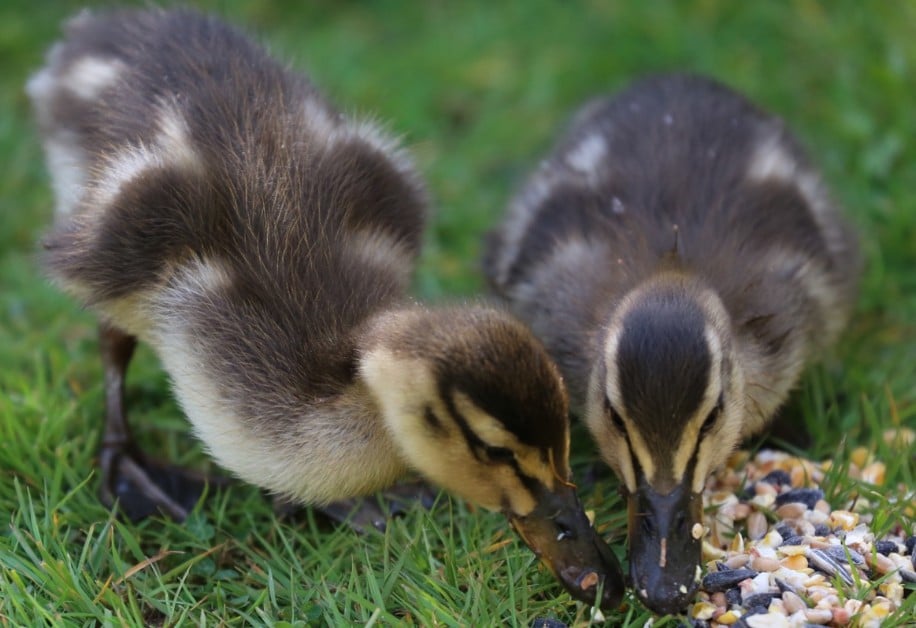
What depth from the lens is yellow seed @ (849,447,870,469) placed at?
9.59ft

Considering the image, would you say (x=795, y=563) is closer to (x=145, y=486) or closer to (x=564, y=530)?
(x=564, y=530)

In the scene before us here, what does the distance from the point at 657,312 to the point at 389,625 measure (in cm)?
82

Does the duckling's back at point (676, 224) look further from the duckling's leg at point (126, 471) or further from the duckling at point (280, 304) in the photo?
the duckling's leg at point (126, 471)

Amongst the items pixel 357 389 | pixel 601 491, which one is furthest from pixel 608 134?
pixel 357 389

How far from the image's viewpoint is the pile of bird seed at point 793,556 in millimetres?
2316

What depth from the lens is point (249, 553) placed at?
2.71 meters

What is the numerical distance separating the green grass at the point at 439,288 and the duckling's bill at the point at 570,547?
0.09 m

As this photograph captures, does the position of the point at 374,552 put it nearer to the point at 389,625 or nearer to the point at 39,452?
the point at 389,625

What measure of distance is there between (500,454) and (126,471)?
121 centimetres

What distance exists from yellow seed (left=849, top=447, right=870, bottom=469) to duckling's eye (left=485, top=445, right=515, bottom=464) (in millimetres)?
1110

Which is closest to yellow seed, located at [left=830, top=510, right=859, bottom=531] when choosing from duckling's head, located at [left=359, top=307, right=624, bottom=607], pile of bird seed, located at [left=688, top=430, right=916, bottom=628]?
pile of bird seed, located at [left=688, top=430, right=916, bottom=628]

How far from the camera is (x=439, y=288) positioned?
382 centimetres

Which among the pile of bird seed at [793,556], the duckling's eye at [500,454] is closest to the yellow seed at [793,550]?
the pile of bird seed at [793,556]

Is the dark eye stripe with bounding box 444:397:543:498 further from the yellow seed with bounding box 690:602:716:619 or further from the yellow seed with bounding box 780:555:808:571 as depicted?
the yellow seed with bounding box 780:555:808:571
